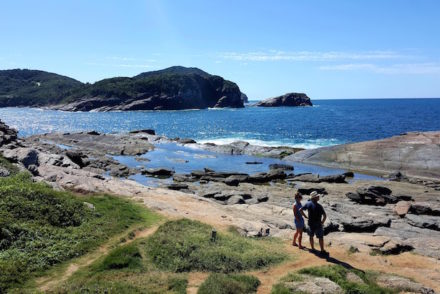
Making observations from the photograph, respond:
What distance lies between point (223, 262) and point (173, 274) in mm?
2456

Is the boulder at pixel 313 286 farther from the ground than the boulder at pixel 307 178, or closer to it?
farther from the ground

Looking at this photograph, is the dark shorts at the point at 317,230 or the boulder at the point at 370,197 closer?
the dark shorts at the point at 317,230

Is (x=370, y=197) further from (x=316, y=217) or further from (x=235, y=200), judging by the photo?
(x=316, y=217)

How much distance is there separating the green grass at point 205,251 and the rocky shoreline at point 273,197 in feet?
11.0

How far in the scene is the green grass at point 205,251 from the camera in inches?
631

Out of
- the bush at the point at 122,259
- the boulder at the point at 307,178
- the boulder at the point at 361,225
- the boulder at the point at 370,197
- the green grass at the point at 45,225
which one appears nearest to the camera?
the green grass at the point at 45,225

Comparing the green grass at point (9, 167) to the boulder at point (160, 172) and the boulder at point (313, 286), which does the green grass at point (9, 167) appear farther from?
the boulder at point (160, 172)

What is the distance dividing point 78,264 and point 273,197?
25.1 metres

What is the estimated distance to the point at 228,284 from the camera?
13.5 metres

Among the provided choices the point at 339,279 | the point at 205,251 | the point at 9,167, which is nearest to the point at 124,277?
the point at 205,251

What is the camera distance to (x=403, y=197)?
128 ft

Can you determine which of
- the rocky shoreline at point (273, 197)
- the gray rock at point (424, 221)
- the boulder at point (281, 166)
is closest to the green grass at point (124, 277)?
the rocky shoreline at point (273, 197)

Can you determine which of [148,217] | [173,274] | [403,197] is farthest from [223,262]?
[403,197]

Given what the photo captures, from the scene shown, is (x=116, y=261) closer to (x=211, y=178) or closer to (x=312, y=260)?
(x=312, y=260)
